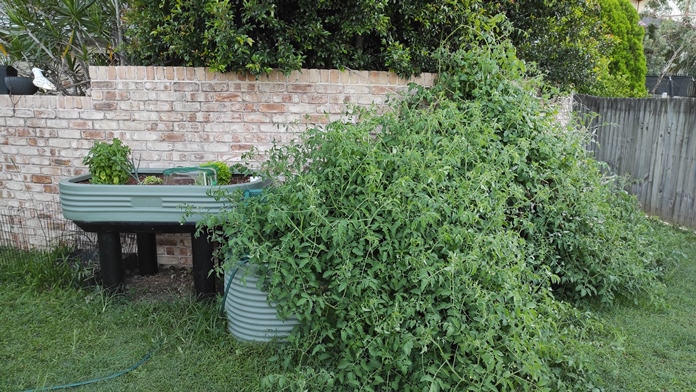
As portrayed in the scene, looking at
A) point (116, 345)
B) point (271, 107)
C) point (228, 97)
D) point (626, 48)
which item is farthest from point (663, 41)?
point (116, 345)

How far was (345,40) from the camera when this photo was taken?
424 centimetres

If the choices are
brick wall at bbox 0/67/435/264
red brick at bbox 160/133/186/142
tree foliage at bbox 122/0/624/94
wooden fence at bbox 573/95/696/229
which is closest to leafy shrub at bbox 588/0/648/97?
wooden fence at bbox 573/95/696/229

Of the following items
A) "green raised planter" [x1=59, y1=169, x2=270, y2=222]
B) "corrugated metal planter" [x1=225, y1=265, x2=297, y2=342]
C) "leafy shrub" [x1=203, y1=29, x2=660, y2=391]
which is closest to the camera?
"leafy shrub" [x1=203, y1=29, x2=660, y2=391]

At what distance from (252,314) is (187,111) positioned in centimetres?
182

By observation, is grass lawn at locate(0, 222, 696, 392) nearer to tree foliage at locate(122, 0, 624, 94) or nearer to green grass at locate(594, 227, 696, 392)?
green grass at locate(594, 227, 696, 392)

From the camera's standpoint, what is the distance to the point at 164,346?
3.21 m

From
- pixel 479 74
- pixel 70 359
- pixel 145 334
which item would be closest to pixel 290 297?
pixel 145 334

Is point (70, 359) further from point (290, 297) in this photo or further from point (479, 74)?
point (479, 74)

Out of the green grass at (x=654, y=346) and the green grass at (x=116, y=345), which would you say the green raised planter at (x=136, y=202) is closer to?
the green grass at (x=116, y=345)

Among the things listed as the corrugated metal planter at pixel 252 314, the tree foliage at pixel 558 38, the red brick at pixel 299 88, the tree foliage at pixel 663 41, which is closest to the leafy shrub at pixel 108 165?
the corrugated metal planter at pixel 252 314

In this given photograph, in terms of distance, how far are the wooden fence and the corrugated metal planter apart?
4144 millimetres

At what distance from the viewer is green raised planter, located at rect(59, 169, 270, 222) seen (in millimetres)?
3377

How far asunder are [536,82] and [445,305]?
2.35m

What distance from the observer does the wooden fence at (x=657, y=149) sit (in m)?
5.84
